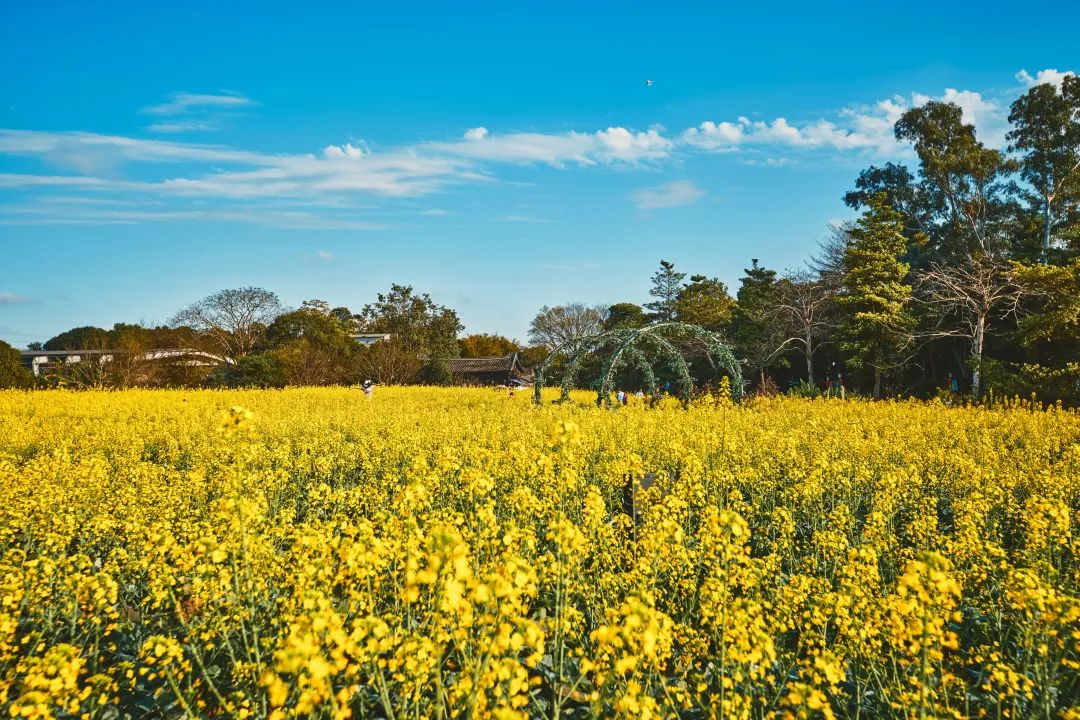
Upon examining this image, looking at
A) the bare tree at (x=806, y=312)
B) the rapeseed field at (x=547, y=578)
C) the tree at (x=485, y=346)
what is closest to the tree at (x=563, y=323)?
the tree at (x=485, y=346)

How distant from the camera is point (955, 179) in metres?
29.0

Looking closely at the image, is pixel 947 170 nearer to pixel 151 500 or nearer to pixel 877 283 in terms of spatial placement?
pixel 877 283

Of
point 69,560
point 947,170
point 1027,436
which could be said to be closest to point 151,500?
point 69,560

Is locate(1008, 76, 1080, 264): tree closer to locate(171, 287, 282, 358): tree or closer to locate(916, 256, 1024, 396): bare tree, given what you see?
locate(916, 256, 1024, 396): bare tree

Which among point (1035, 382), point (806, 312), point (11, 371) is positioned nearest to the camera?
point (1035, 382)

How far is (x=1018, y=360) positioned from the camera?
72.3 ft

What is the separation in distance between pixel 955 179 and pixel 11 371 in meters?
42.2

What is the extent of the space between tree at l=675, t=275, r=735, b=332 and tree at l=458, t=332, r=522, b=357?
29400mm

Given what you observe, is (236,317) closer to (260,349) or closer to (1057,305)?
(260,349)

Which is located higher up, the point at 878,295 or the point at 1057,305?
the point at 878,295

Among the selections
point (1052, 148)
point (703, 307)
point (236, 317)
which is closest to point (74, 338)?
point (236, 317)

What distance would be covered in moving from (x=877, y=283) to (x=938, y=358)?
5.15 meters

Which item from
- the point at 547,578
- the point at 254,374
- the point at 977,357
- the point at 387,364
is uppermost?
the point at 387,364

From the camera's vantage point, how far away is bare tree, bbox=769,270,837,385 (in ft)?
93.1
